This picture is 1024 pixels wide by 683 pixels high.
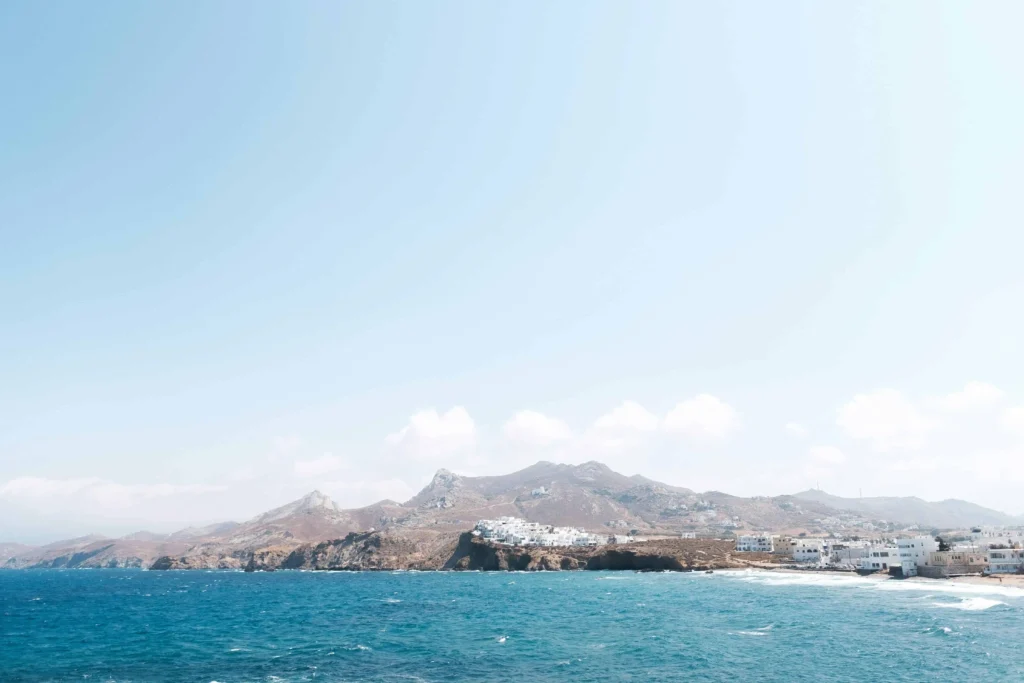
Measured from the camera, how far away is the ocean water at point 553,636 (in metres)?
59.5

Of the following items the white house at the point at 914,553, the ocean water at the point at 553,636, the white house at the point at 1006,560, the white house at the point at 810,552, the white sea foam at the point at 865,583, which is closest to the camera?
the ocean water at the point at 553,636

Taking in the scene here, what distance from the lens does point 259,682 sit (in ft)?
185

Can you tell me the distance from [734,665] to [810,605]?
4569cm

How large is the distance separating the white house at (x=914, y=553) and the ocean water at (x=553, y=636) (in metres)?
16.4

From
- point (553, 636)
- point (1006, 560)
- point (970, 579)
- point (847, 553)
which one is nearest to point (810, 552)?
point (847, 553)

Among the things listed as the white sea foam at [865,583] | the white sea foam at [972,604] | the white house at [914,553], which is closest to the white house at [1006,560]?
the white house at [914,553]

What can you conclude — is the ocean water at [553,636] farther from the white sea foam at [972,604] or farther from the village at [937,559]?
the village at [937,559]

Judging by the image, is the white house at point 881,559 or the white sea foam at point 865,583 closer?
the white sea foam at point 865,583

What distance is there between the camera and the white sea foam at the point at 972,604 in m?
88.7

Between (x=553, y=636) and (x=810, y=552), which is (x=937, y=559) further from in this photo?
(x=553, y=636)

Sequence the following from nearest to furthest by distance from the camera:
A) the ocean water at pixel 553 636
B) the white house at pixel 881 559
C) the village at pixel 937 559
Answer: the ocean water at pixel 553 636, the village at pixel 937 559, the white house at pixel 881 559

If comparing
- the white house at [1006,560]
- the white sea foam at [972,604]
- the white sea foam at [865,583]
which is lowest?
the white sea foam at [865,583]

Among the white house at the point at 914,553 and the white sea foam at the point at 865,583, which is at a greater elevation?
the white house at the point at 914,553

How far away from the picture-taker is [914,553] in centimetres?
14200
